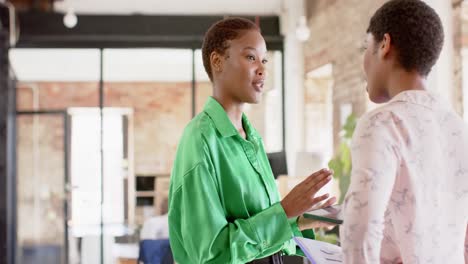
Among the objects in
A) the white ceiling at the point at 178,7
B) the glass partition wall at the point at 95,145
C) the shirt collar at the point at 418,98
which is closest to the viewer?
the shirt collar at the point at 418,98

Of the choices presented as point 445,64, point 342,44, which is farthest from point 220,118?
point 342,44

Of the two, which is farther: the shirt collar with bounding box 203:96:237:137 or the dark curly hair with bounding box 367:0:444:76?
the shirt collar with bounding box 203:96:237:137

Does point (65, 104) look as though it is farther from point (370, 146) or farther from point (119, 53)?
point (370, 146)

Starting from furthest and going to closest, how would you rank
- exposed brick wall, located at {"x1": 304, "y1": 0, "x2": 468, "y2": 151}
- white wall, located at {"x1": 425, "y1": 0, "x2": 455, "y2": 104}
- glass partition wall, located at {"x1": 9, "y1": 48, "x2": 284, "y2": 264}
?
glass partition wall, located at {"x1": 9, "y1": 48, "x2": 284, "y2": 264} → exposed brick wall, located at {"x1": 304, "y1": 0, "x2": 468, "y2": 151} → white wall, located at {"x1": 425, "y1": 0, "x2": 455, "y2": 104}

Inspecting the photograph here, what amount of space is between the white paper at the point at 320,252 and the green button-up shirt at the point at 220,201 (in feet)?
0.16

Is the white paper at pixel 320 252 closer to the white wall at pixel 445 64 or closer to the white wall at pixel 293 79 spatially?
the white wall at pixel 445 64

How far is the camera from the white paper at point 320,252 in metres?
1.33

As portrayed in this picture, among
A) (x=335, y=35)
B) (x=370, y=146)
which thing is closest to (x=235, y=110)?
(x=370, y=146)

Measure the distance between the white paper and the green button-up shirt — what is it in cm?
5

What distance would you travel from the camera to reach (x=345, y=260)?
111 cm

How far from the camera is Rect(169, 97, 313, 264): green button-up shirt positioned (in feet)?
4.55

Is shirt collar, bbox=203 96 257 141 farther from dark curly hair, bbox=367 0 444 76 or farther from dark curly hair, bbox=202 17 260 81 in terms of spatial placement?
dark curly hair, bbox=367 0 444 76

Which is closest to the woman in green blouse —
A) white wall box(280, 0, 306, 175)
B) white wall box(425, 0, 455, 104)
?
white wall box(425, 0, 455, 104)

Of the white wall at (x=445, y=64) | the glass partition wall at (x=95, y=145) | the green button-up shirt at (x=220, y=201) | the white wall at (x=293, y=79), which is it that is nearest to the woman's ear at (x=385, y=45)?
the green button-up shirt at (x=220, y=201)
